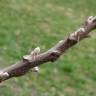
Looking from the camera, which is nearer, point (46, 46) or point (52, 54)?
point (52, 54)

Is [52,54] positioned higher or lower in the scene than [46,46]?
lower

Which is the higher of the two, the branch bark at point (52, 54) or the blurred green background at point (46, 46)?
the blurred green background at point (46, 46)

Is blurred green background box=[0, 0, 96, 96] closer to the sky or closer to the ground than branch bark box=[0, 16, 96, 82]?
closer to the sky

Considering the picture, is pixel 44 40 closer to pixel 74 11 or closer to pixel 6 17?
pixel 6 17

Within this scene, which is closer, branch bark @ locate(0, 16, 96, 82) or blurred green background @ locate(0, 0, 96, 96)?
branch bark @ locate(0, 16, 96, 82)
